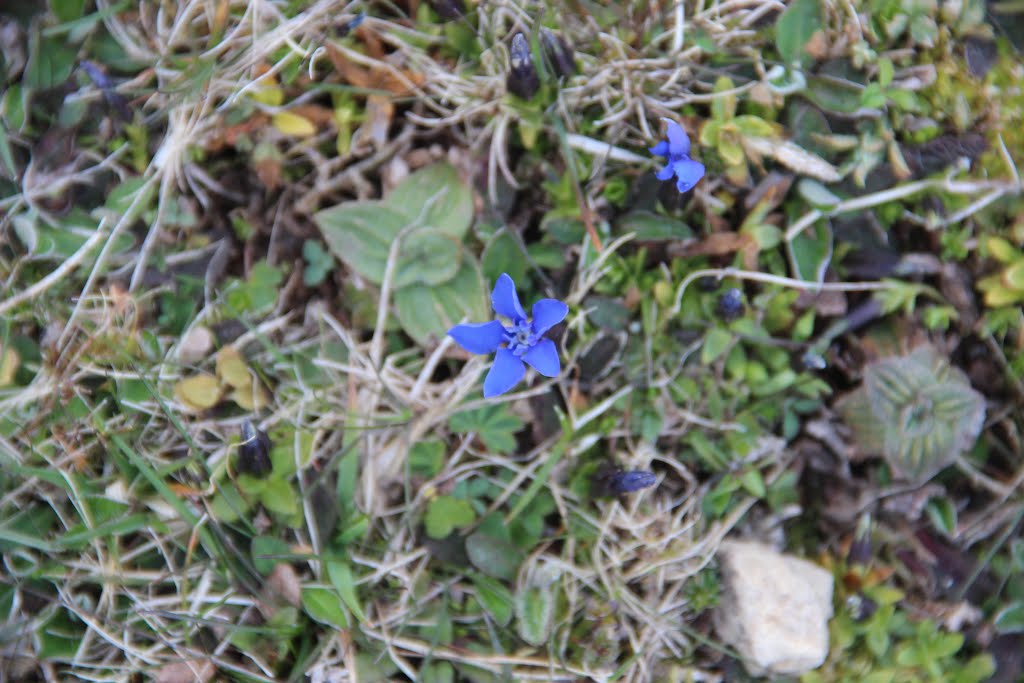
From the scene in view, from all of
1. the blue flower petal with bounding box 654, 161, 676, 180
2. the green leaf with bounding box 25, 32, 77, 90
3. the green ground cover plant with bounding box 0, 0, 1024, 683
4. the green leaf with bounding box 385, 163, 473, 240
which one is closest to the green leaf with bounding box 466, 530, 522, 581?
the green ground cover plant with bounding box 0, 0, 1024, 683

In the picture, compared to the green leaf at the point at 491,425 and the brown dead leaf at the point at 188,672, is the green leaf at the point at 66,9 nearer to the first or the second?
the green leaf at the point at 491,425

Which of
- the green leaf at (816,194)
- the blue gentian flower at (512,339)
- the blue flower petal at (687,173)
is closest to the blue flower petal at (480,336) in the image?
the blue gentian flower at (512,339)

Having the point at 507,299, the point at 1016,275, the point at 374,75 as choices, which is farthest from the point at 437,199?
the point at 1016,275

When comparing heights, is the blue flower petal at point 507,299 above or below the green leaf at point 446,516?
above

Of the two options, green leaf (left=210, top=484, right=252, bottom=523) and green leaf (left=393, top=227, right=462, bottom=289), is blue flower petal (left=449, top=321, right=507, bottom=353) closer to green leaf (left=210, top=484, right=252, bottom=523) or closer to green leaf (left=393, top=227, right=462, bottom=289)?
green leaf (left=393, top=227, right=462, bottom=289)

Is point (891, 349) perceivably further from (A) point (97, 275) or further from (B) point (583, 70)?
(A) point (97, 275)
